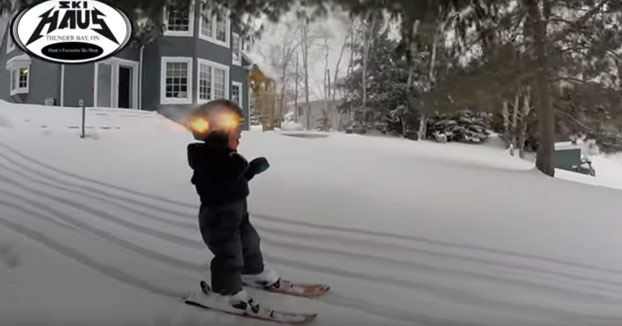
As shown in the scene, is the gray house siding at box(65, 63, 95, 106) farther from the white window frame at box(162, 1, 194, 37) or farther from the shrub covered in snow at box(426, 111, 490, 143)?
the shrub covered in snow at box(426, 111, 490, 143)

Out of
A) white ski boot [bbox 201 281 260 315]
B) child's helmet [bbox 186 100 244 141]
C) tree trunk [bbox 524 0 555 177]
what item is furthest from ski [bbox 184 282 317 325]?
tree trunk [bbox 524 0 555 177]

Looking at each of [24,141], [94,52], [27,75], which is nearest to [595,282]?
[94,52]

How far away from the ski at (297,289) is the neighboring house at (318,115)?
0.84m

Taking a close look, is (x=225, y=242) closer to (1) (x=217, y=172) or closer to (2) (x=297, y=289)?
(1) (x=217, y=172)

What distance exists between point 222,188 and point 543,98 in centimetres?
235

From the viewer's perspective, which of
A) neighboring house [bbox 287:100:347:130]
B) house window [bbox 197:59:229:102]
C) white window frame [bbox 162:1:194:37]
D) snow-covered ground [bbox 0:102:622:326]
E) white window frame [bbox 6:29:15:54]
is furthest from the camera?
→ neighboring house [bbox 287:100:347:130]

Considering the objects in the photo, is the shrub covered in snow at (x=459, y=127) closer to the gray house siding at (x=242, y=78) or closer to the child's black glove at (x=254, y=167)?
the gray house siding at (x=242, y=78)

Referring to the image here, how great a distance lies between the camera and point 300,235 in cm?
215

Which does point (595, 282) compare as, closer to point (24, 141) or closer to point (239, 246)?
point (239, 246)

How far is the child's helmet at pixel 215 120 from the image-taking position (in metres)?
1.48

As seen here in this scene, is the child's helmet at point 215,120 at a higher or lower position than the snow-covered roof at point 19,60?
lower

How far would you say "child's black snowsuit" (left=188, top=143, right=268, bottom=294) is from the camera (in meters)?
1.47

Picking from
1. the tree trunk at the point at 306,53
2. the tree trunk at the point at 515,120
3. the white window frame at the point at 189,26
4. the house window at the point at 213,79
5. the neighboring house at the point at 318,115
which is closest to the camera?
Result: the white window frame at the point at 189,26

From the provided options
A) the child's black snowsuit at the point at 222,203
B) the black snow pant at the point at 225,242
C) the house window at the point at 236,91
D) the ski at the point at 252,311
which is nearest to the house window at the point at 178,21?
the house window at the point at 236,91
